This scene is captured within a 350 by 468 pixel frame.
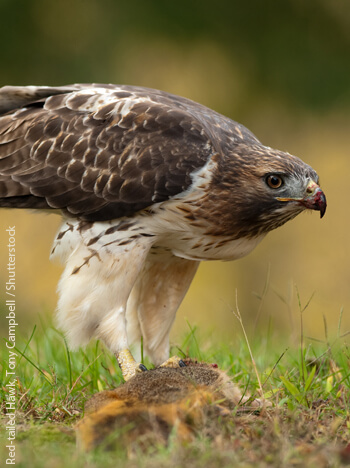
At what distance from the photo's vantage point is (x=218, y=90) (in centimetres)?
1295

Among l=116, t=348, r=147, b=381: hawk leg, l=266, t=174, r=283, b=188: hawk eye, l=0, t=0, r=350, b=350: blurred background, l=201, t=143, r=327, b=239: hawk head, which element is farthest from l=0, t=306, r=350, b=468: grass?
l=0, t=0, r=350, b=350: blurred background

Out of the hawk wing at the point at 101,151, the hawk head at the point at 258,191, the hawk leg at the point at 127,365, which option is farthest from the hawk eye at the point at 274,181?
the hawk leg at the point at 127,365

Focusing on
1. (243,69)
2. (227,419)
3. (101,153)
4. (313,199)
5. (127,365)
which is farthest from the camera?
(243,69)

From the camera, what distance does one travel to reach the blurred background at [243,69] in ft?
41.1

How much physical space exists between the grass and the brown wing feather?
1.03 meters

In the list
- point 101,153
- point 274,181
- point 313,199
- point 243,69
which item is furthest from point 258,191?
point 243,69

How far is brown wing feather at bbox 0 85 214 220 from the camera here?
491 centimetres

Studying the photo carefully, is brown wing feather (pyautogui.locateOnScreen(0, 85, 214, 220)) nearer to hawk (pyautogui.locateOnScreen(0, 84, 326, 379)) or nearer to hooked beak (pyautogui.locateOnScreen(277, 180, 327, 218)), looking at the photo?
hawk (pyautogui.locateOnScreen(0, 84, 326, 379))

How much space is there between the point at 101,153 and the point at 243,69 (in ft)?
27.8

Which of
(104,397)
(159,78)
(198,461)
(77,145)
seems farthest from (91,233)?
(159,78)

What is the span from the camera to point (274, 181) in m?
4.95

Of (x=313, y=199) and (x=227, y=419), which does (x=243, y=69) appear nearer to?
(x=313, y=199)

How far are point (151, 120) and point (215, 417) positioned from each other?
7.10 ft

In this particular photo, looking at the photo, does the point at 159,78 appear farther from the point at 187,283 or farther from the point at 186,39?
the point at 187,283
